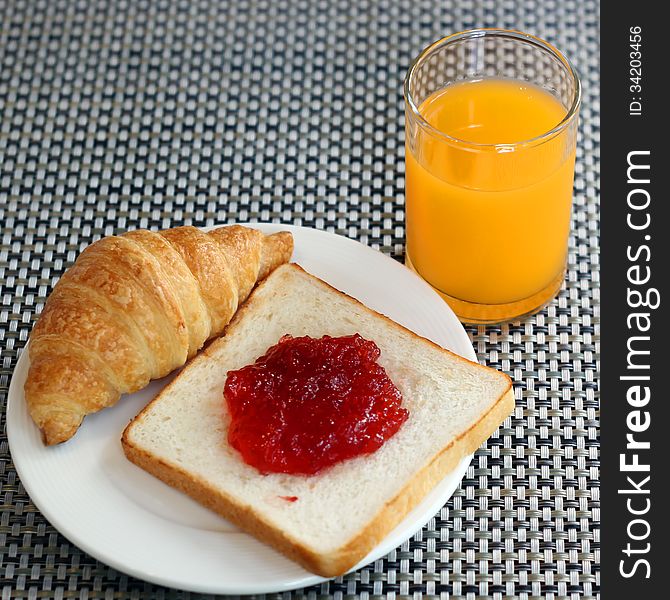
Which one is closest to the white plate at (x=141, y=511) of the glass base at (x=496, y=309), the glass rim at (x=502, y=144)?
the glass base at (x=496, y=309)

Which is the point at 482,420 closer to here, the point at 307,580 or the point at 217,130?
the point at 307,580

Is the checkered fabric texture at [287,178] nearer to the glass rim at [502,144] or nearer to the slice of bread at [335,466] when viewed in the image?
the slice of bread at [335,466]

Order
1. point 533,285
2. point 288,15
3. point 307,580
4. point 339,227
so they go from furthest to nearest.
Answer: point 288,15 < point 339,227 < point 533,285 < point 307,580

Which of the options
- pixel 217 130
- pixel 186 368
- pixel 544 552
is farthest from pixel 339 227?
pixel 544 552

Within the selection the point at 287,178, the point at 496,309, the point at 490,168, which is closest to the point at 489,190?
the point at 490,168

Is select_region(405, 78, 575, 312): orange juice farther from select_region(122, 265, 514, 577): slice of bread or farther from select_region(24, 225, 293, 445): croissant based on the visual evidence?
select_region(24, 225, 293, 445): croissant

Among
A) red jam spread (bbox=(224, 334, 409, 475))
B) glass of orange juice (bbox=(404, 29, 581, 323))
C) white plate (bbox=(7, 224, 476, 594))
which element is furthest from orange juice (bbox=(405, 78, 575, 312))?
red jam spread (bbox=(224, 334, 409, 475))

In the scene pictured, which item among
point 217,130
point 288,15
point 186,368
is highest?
point 288,15
